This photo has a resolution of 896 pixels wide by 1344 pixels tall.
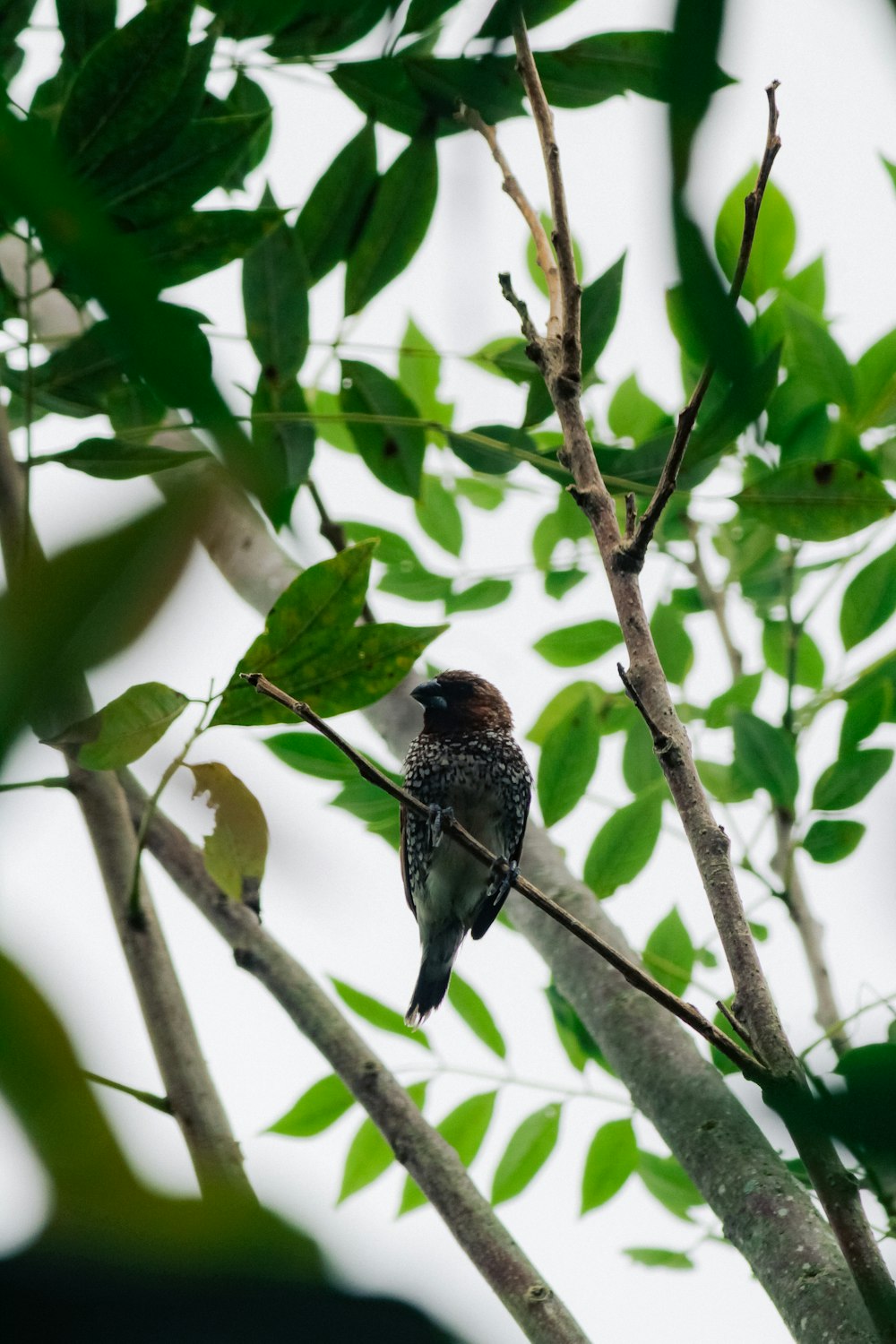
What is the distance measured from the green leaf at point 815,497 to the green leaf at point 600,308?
319 mm

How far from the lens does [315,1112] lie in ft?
7.53

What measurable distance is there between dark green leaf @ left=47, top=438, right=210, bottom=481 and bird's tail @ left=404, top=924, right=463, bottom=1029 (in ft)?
4.76

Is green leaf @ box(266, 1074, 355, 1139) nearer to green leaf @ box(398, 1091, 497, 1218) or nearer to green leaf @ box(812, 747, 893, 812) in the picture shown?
green leaf @ box(398, 1091, 497, 1218)

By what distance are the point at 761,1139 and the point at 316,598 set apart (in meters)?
0.90

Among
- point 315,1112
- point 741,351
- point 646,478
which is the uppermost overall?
point 646,478

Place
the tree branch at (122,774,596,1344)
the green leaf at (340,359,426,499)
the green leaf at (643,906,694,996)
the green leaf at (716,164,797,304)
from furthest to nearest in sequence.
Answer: the green leaf at (716,164,797,304) < the green leaf at (643,906,694,996) < the green leaf at (340,359,426,499) < the tree branch at (122,774,596,1344)

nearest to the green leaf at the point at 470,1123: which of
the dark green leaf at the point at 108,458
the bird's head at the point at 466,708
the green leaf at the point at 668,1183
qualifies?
the green leaf at the point at 668,1183

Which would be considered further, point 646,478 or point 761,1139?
point 646,478

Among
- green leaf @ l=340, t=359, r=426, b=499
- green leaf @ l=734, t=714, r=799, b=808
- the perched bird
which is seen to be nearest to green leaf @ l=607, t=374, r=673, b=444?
green leaf @ l=340, t=359, r=426, b=499

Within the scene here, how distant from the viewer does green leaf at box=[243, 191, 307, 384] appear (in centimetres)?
186

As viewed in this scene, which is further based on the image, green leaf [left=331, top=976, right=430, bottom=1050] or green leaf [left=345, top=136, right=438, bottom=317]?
green leaf [left=331, top=976, right=430, bottom=1050]

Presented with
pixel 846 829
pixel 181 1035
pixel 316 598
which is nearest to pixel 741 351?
pixel 316 598

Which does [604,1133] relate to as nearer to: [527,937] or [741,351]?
[527,937]

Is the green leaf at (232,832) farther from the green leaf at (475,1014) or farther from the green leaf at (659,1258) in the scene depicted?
the green leaf at (659,1258)
